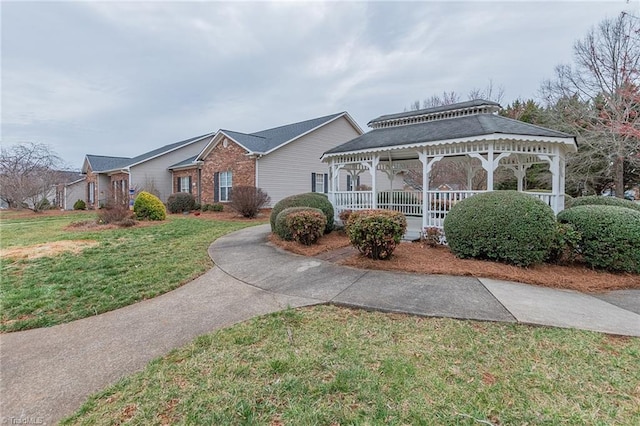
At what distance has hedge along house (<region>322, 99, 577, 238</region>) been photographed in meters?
7.71

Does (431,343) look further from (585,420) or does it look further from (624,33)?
(624,33)

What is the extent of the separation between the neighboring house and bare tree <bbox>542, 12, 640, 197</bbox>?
28.3m

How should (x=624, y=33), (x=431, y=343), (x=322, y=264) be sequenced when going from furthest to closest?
(x=624, y=33) → (x=322, y=264) → (x=431, y=343)

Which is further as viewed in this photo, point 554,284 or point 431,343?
point 554,284

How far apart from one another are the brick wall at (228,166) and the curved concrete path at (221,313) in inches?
490

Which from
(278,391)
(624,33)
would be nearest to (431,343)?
(278,391)

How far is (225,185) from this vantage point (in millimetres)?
19578

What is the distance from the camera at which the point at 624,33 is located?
17031mm

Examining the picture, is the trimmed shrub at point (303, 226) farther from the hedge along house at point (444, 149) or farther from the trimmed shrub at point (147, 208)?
the trimmed shrub at point (147, 208)

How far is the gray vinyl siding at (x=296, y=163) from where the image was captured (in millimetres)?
18031

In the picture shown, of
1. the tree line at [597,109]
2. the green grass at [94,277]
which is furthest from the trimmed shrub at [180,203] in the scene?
the tree line at [597,109]

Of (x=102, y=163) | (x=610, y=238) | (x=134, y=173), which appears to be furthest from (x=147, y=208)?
(x=102, y=163)

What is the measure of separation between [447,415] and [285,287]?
11.1 ft

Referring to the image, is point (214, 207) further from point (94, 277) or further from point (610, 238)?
point (610, 238)
